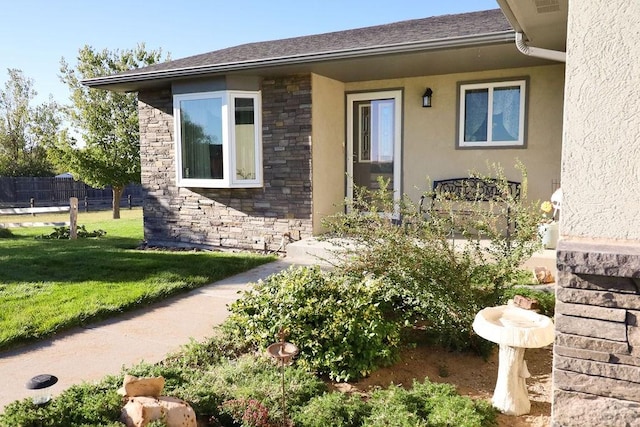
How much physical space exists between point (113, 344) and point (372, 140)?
19.5ft

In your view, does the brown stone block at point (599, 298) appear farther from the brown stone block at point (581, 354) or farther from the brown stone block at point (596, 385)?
the brown stone block at point (596, 385)

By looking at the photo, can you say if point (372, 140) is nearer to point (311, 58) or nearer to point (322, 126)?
point (322, 126)

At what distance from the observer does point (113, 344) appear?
12.1 feet

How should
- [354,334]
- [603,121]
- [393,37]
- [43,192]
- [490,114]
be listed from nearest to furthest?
[603,121] → [354,334] → [393,37] → [490,114] → [43,192]

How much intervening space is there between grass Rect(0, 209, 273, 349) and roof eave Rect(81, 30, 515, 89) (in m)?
2.82

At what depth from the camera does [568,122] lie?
209cm

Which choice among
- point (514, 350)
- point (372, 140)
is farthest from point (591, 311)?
point (372, 140)

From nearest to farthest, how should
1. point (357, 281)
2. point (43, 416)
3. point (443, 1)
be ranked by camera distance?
point (43, 416)
point (357, 281)
point (443, 1)

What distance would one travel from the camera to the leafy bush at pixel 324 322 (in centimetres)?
305

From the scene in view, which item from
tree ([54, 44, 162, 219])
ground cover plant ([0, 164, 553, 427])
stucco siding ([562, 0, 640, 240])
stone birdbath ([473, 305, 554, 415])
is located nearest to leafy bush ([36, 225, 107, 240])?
tree ([54, 44, 162, 219])

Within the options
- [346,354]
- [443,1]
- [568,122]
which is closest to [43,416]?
[346,354]

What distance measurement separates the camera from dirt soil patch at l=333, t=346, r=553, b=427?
2.68 m

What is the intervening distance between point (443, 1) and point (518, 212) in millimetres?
10755

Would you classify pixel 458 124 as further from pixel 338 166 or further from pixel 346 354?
pixel 346 354
